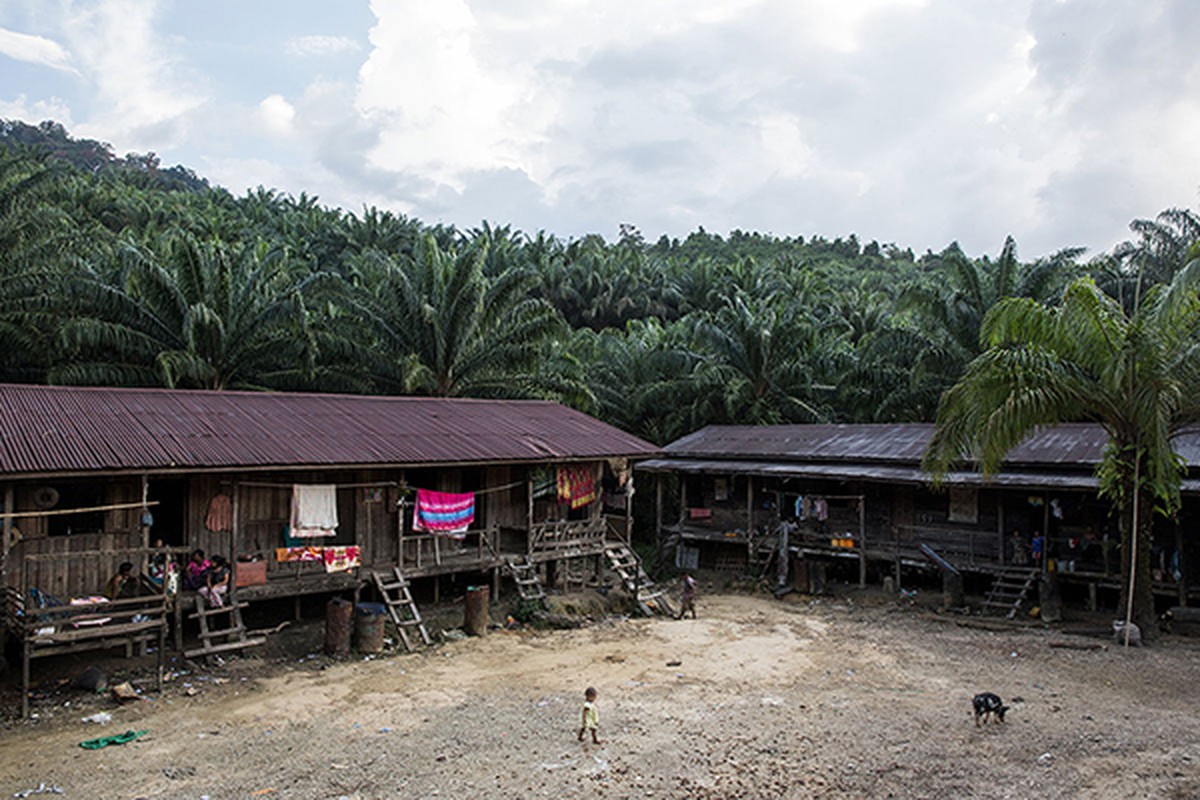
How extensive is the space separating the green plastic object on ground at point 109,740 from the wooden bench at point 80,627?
1581mm

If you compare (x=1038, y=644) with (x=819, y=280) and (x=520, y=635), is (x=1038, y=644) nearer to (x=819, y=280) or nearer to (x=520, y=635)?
(x=520, y=635)

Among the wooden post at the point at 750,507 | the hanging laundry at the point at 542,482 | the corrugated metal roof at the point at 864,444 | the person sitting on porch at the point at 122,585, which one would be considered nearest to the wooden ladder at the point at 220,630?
the person sitting on porch at the point at 122,585

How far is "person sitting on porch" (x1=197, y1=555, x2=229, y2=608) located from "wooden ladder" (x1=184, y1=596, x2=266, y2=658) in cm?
9

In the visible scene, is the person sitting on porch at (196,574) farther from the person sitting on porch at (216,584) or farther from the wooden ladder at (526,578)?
the wooden ladder at (526,578)

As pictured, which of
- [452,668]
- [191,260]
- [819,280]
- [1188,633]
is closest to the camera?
[452,668]

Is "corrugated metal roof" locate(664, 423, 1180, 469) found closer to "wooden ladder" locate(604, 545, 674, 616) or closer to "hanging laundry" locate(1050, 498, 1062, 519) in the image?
"hanging laundry" locate(1050, 498, 1062, 519)

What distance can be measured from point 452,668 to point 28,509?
23.0 feet

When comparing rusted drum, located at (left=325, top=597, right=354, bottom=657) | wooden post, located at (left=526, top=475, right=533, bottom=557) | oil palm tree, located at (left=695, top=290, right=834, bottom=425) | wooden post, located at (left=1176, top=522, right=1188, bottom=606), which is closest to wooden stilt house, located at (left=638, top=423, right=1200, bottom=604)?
wooden post, located at (left=1176, top=522, right=1188, bottom=606)

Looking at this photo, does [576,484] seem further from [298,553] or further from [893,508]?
[893,508]

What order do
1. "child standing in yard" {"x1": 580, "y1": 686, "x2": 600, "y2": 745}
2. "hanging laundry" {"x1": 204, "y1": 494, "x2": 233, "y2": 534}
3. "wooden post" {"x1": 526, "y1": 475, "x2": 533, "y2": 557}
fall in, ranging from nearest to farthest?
1. "child standing in yard" {"x1": 580, "y1": 686, "x2": 600, "y2": 745}
2. "hanging laundry" {"x1": 204, "y1": 494, "x2": 233, "y2": 534}
3. "wooden post" {"x1": 526, "y1": 475, "x2": 533, "y2": 557}

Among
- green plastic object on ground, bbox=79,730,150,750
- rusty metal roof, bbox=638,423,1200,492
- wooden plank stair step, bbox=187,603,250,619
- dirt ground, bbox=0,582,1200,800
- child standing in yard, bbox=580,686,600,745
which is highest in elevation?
rusty metal roof, bbox=638,423,1200,492

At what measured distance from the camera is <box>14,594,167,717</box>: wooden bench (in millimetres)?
11305

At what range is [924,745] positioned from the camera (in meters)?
10.6

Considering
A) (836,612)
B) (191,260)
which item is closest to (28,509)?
(191,260)
